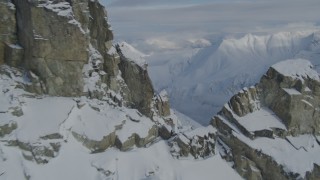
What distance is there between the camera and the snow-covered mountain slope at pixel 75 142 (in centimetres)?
8669

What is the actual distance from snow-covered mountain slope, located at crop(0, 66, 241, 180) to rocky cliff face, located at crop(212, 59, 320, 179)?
771 cm

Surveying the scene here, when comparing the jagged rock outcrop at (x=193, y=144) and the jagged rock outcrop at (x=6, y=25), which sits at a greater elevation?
the jagged rock outcrop at (x=6, y=25)

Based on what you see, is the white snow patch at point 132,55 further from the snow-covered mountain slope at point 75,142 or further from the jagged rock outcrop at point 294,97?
the jagged rock outcrop at point 294,97

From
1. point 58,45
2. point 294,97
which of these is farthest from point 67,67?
point 294,97

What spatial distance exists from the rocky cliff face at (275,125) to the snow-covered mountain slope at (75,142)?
771cm

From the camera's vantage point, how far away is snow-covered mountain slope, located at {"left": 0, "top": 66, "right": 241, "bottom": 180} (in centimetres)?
8669

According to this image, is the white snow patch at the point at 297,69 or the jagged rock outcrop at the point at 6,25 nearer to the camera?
the jagged rock outcrop at the point at 6,25

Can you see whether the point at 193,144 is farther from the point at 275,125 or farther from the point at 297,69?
the point at 297,69

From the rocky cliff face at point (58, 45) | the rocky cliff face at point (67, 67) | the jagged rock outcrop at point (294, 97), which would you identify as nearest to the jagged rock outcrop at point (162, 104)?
the rocky cliff face at point (67, 67)

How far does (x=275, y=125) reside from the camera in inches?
4437

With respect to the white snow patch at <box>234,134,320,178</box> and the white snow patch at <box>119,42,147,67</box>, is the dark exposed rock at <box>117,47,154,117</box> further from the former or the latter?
the white snow patch at <box>234,134,320,178</box>

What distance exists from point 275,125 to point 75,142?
40591mm

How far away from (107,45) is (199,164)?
2630cm

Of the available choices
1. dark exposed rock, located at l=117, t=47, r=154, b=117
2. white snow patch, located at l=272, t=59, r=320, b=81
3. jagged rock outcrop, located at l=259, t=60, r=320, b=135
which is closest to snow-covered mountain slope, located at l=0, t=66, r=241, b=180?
dark exposed rock, located at l=117, t=47, r=154, b=117
